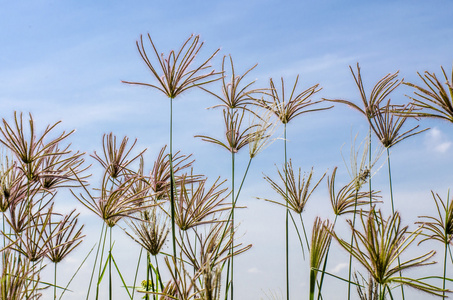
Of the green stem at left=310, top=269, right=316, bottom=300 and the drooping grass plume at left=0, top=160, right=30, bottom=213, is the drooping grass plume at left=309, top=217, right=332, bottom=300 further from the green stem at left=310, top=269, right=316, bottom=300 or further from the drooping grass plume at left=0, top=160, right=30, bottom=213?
the drooping grass plume at left=0, top=160, right=30, bottom=213

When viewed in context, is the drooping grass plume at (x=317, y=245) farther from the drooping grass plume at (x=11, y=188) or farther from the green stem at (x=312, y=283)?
the drooping grass plume at (x=11, y=188)

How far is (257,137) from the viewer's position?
397 centimetres

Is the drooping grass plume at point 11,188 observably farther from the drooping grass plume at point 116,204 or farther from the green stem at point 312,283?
the green stem at point 312,283

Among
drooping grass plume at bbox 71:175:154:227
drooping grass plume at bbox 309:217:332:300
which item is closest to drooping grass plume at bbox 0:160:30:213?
drooping grass plume at bbox 71:175:154:227

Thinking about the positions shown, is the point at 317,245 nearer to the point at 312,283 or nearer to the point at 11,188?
the point at 312,283

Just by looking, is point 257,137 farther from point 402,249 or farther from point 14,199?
point 14,199

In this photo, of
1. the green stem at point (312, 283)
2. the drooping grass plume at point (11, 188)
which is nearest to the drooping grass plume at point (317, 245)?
the green stem at point (312, 283)

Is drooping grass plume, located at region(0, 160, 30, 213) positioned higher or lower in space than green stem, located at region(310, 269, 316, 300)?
higher

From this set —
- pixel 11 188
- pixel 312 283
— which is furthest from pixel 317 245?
pixel 11 188

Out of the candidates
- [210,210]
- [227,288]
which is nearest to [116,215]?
[210,210]

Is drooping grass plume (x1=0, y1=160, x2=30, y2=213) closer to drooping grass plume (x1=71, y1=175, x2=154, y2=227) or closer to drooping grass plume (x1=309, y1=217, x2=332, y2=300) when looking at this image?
drooping grass plume (x1=71, y1=175, x2=154, y2=227)

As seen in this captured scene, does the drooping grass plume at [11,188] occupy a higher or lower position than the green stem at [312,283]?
higher

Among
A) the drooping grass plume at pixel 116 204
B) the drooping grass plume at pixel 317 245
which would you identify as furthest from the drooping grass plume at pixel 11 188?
the drooping grass plume at pixel 317 245

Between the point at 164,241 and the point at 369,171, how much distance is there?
1.44 meters
